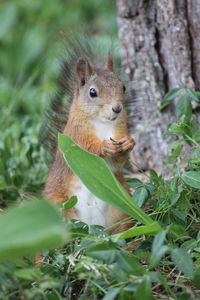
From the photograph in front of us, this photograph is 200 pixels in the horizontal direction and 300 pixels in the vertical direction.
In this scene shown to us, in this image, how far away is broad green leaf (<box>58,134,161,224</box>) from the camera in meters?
1.68

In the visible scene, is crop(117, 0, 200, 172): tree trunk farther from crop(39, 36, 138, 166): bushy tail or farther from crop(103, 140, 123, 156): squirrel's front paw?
crop(103, 140, 123, 156): squirrel's front paw

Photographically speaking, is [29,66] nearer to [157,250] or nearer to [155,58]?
[155,58]

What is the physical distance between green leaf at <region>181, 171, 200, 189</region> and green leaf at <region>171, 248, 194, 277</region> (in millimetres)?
361

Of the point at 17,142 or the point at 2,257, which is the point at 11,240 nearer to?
the point at 2,257

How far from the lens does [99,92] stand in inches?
90.1

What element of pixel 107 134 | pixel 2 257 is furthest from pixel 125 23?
pixel 2 257

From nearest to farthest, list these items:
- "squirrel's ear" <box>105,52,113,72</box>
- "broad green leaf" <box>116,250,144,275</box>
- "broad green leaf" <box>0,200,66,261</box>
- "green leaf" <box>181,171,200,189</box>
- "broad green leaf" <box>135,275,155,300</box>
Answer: "broad green leaf" <box>0,200,66,261</box> < "broad green leaf" <box>135,275,155,300</box> < "broad green leaf" <box>116,250,144,275</box> < "green leaf" <box>181,171,200,189</box> < "squirrel's ear" <box>105,52,113,72</box>

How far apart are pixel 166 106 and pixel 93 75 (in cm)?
42

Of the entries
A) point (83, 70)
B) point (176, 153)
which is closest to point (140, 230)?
point (176, 153)

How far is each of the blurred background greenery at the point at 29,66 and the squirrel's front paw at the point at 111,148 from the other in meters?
0.42

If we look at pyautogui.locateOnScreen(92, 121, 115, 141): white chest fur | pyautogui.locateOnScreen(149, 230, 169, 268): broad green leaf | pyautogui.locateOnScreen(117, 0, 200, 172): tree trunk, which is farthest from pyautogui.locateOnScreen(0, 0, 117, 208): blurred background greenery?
pyautogui.locateOnScreen(149, 230, 169, 268): broad green leaf

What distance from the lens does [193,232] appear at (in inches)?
76.1

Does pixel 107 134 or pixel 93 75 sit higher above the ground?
pixel 93 75

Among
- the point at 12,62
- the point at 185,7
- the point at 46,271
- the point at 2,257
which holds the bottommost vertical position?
the point at 12,62
